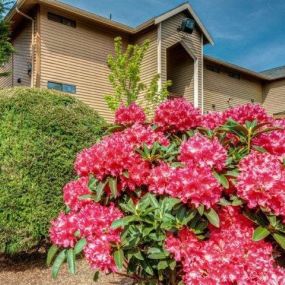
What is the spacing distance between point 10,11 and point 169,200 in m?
16.2

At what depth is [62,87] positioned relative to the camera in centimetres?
1561

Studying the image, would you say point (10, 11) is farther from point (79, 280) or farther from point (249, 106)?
point (249, 106)

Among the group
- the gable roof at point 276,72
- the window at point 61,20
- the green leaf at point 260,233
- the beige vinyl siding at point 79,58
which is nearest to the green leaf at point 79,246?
the green leaf at point 260,233

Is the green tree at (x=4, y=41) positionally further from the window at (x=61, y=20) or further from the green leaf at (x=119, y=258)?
the green leaf at (x=119, y=258)

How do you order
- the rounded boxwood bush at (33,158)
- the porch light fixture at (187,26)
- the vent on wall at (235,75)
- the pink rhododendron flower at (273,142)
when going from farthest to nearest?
1. the vent on wall at (235,75)
2. the porch light fixture at (187,26)
3. the rounded boxwood bush at (33,158)
4. the pink rhododendron flower at (273,142)

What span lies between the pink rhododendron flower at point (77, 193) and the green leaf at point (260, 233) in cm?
119

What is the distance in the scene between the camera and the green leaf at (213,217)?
1980mm

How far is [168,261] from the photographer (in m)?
2.22

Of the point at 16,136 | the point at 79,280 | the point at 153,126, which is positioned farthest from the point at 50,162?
the point at 153,126

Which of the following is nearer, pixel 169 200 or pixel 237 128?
pixel 169 200

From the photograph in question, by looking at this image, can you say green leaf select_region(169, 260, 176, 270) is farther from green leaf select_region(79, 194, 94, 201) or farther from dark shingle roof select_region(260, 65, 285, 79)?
dark shingle roof select_region(260, 65, 285, 79)

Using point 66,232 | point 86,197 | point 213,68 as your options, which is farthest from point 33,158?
point 213,68

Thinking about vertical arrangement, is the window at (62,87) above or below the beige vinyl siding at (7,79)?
below

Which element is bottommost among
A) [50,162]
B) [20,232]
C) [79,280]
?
[79,280]
